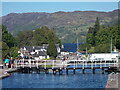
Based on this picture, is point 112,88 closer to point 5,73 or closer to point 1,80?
point 1,80

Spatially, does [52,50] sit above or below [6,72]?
above

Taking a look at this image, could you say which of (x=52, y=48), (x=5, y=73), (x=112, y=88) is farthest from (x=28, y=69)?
(x=52, y=48)

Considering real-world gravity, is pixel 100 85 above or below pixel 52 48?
below

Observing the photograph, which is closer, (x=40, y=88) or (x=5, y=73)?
(x=40, y=88)

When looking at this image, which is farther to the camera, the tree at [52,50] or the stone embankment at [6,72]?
the tree at [52,50]

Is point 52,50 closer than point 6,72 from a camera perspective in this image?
No

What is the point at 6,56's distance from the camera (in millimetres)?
69875

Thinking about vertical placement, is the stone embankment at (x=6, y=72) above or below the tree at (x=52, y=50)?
below

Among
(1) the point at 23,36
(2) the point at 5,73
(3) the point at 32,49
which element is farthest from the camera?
(1) the point at 23,36

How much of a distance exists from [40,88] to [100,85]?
249 inches

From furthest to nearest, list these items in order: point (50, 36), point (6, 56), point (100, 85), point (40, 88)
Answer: point (50, 36) < point (6, 56) < point (100, 85) < point (40, 88)

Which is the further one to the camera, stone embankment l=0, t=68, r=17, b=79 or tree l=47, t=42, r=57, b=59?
tree l=47, t=42, r=57, b=59

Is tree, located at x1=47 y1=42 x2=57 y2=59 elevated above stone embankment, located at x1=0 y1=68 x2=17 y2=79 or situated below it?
above

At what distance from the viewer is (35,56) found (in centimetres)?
8925
